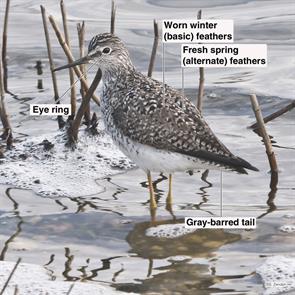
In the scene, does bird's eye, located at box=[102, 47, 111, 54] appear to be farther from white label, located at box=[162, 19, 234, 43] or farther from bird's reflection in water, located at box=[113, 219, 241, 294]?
bird's reflection in water, located at box=[113, 219, 241, 294]

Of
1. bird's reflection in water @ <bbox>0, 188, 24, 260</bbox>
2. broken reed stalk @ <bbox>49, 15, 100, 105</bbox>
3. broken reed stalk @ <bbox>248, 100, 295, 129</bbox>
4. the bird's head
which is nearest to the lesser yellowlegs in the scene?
the bird's head

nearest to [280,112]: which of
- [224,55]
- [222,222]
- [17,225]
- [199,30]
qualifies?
[224,55]

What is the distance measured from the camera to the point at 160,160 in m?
6.91

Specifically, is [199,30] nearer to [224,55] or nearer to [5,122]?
[224,55]

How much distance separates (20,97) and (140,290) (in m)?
4.35

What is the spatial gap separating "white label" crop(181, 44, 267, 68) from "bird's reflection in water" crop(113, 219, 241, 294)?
121cm

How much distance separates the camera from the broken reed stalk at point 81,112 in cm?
784

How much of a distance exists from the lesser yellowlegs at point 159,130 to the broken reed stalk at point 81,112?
29 cm

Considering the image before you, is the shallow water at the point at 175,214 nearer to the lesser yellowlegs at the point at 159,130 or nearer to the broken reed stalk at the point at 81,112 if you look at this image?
the lesser yellowlegs at the point at 159,130

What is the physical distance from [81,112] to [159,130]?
42.6 inches

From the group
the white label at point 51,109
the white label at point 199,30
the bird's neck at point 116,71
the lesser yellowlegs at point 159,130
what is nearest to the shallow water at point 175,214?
the lesser yellowlegs at point 159,130

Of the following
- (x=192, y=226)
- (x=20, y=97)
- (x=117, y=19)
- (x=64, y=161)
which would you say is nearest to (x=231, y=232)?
(x=192, y=226)

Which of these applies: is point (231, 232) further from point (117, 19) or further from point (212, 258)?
point (117, 19)

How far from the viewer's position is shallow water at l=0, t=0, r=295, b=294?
5980mm
